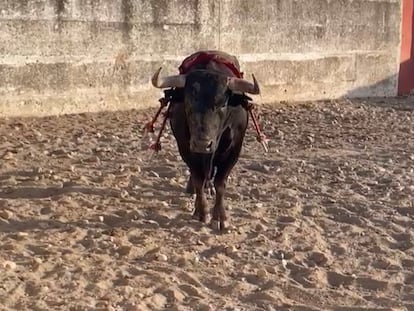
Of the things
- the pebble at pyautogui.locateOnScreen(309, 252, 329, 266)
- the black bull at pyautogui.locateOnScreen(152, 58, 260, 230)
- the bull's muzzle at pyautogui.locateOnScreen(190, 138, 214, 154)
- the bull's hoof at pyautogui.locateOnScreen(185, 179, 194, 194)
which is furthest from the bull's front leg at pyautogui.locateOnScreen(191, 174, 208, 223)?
the pebble at pyautogui.locateOnScreen(309, 252, 329, 266)

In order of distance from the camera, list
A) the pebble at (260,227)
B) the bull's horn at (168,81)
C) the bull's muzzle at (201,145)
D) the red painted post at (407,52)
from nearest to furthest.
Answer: the bull's muzzle at (201,145)
the bull's horn at (168,81)
the pebble at (260,227)
the red painted post at (407,52)

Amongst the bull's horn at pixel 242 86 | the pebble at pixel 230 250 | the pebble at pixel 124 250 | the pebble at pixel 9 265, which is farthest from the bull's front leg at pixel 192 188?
the pebble at pixel 9 265

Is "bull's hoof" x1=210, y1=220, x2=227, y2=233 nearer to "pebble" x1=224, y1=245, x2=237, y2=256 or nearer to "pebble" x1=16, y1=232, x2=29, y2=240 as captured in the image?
"pebble" x1=224, y1=245, x2=237, y2=256

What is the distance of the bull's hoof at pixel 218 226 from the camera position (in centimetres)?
617

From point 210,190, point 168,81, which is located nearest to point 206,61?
point 168,81

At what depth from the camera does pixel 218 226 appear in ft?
20.4

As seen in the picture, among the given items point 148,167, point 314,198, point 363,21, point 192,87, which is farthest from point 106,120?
point 363,21

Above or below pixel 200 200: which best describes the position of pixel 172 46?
above

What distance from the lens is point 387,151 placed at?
9336 millimetres

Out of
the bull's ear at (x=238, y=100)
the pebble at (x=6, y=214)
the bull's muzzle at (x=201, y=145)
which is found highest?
the bull's ear at (x=238, y=100)

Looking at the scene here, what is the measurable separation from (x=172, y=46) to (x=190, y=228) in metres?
5.58

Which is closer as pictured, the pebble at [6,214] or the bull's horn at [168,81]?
the bull's horn at [168,81]

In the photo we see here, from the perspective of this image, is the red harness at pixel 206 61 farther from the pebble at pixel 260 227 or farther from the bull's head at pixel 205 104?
the pebble at pixel 260 227

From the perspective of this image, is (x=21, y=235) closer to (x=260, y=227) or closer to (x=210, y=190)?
(x=260, y=227)
